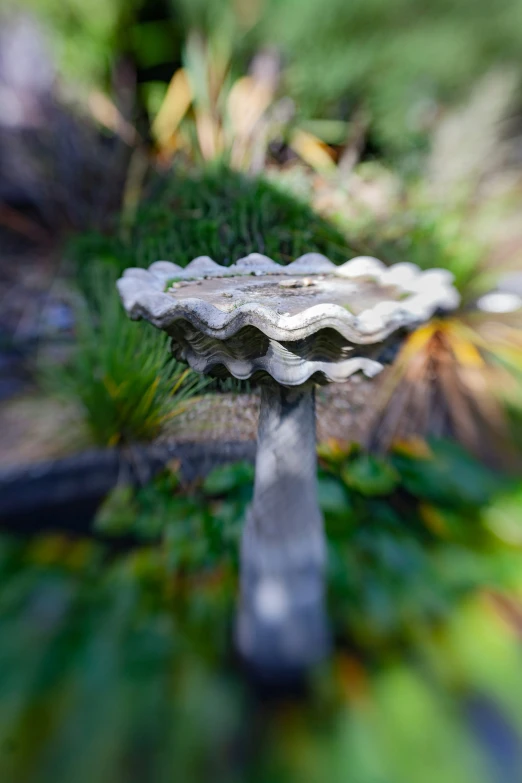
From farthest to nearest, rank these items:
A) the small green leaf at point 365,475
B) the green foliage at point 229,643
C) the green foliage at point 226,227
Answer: the small green leaf at point 365,475
the green foliage at point 226,227
the green foliage at point 229,643

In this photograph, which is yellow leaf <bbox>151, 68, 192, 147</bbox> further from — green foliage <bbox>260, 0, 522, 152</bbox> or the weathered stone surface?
the weathered stone surface

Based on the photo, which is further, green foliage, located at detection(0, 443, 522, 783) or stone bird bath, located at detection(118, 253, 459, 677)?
green foliage, located at detection(0, 443, 522, 783)

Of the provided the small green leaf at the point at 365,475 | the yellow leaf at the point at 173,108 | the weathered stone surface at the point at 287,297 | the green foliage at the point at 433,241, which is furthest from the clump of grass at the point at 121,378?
the green foliage at the point at 433,241

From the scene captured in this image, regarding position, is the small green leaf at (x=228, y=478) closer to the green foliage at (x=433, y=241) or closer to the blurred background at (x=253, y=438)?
the blurred background at (x=253, y=438)

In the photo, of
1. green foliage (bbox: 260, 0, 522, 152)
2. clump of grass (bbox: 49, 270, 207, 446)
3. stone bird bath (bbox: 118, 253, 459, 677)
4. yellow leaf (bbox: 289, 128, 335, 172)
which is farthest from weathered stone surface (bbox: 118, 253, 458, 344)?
green foliage (bbox: 260, 0, 522, 152)

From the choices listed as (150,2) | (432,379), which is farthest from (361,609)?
(150,2)

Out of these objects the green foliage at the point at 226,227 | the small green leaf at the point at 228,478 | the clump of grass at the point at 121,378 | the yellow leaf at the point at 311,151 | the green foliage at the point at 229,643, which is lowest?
the green foliage at the point at 229,643

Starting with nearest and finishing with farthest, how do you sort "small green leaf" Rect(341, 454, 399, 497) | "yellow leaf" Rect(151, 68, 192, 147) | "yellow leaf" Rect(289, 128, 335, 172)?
"small green leaf" Rect(341, 454, 399, 497)
"yellow leaf" Rect(289, 128, 335, 172)
"yellow leaf" Rect(151, 68, 192, 147)

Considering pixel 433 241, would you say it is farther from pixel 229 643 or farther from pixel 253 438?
pixel 229 643
